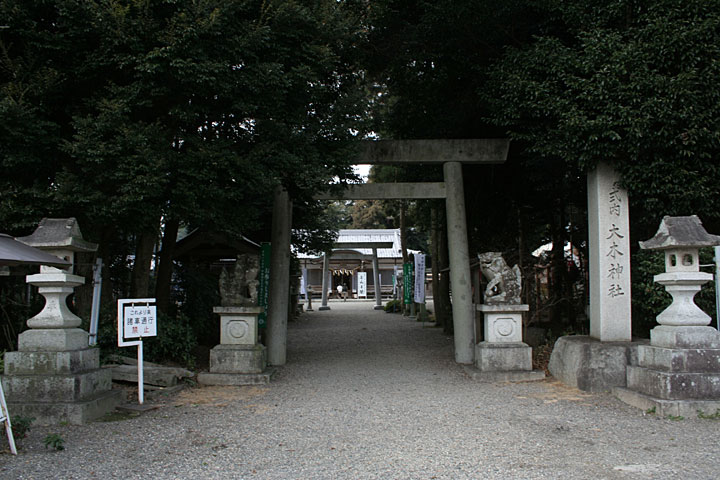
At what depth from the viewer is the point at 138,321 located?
624cm

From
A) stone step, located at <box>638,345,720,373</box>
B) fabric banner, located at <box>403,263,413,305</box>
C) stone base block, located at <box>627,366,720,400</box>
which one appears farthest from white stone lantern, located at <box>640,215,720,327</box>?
fabric banner, located at <box>403,263,413,305</box>

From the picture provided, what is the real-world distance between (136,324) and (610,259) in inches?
238

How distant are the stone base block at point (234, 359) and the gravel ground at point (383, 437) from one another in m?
0.40

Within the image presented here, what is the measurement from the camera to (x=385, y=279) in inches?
1310

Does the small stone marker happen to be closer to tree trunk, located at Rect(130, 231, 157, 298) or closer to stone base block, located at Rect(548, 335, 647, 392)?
stone base block, located at Rect(548, 335, 647, 392)

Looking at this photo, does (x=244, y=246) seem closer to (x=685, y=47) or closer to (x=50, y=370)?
(x=50, y=370)

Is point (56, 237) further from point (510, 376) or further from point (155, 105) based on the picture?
point (510, 376)

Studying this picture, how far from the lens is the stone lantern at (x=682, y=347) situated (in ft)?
18.3

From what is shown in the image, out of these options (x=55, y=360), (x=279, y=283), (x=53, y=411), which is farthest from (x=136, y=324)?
(x=279, y=283)

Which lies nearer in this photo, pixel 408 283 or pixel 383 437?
pixel 383 437

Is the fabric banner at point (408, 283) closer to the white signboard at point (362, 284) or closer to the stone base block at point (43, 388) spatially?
the white signboard at point (362, 284)

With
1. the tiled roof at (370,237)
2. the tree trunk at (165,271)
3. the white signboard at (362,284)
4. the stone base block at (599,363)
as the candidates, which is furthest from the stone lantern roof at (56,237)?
the white signboard at (362,284)

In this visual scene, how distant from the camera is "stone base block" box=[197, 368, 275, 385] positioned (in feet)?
24.9

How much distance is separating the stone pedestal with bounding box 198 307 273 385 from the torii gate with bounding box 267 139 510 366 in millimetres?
1488
